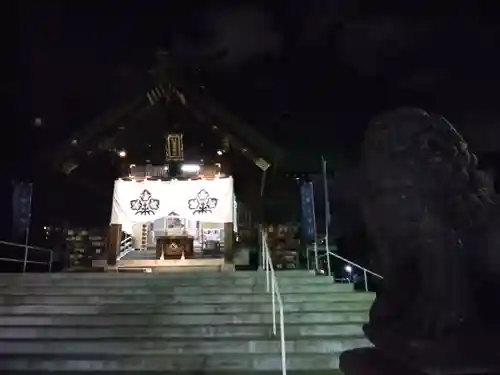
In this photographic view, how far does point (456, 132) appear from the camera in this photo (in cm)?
303

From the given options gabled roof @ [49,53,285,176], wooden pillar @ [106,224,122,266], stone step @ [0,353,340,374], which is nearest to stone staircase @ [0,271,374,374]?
stone step @ [0,353,340,374]

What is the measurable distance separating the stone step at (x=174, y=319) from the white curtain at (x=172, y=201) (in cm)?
566

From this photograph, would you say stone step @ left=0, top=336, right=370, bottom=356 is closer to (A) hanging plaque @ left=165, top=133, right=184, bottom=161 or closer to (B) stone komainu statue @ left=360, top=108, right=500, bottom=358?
(B) stone komainu statue @ left=360, top=108, right=500, bottom=358

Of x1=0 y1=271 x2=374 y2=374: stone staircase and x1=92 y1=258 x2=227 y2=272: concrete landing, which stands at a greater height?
x1=92 y1=258 x2=227 y2=272: concrete landing

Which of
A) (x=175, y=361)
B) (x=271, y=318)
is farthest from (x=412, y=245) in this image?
(x=271, y=318)

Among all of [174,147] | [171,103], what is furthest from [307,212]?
[171,103]

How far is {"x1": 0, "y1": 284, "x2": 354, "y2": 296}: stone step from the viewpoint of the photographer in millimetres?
9188

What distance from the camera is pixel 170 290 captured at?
9.46 metres

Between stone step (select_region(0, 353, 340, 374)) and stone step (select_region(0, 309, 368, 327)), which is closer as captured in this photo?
stone step (select_region(0, 353, 340, 374))

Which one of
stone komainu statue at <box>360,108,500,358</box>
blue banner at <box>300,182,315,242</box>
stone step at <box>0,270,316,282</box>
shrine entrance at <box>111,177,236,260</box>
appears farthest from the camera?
blue banner at <box>300,182,315,242</box>

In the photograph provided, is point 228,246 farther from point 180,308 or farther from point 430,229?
point 430,229

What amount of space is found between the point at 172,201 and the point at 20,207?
422 cm

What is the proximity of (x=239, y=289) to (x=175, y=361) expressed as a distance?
2.68 m

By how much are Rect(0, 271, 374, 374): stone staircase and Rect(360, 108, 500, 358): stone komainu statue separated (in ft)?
13.7
